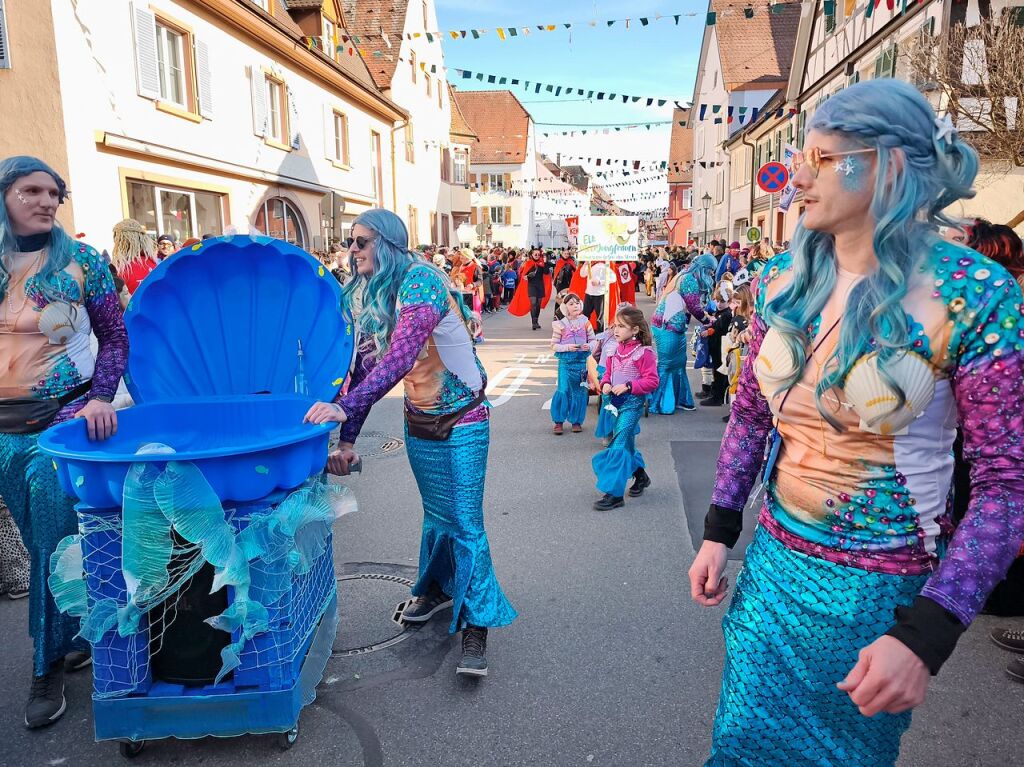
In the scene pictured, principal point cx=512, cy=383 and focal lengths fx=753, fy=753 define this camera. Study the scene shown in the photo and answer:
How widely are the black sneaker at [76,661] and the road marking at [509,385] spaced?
6281 mm

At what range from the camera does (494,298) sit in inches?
1024

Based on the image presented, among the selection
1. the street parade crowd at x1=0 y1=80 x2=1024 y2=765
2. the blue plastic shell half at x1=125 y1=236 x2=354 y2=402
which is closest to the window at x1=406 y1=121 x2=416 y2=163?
the blue plastic shell half at x1=125 y1=236 x2=354 y2=402

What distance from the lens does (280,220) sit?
1770 cm

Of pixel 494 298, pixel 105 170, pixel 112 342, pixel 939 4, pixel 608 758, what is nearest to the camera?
pixel 608 758

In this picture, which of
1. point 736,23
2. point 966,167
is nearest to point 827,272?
point 966,167

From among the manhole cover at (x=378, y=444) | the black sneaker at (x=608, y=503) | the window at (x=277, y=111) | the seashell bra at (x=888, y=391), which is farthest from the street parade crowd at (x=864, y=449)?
the window at (x=277, y=111)

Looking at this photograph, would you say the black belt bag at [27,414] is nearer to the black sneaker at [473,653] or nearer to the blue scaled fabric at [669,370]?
the black sneaker at [473,653]

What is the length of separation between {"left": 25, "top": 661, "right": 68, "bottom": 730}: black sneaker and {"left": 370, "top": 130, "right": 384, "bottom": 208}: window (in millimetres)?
21904

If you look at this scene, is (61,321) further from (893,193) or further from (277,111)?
(277,111)

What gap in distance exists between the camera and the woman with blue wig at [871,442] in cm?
144

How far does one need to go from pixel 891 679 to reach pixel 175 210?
14352 millimetres

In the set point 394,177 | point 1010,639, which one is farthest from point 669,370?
point 394,177

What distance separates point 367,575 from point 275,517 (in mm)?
1997

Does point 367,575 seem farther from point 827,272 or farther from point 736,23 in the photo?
point 736,23
